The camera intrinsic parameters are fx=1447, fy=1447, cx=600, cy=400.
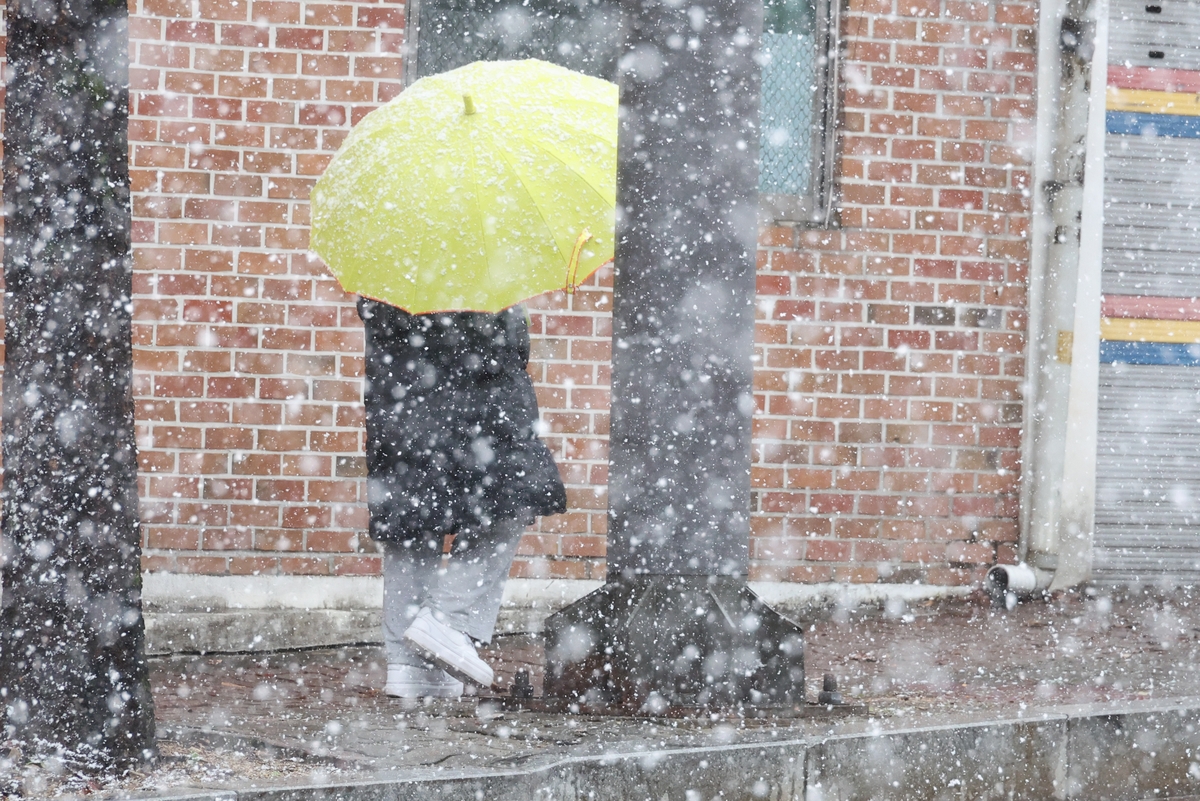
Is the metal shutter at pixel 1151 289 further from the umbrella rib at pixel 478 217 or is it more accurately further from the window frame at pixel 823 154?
the umbrella rib at pixel 478 217

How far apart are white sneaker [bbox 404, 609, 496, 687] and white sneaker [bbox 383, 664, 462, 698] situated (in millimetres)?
145

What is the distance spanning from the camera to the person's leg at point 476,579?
4473 millimetres

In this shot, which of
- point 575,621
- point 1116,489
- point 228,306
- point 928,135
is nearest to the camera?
point 575,621

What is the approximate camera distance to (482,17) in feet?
21.3

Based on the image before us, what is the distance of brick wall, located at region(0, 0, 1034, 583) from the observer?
6137 millimetres

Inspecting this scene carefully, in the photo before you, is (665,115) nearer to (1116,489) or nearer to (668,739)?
(668,739)

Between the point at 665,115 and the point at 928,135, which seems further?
the point at 928,135

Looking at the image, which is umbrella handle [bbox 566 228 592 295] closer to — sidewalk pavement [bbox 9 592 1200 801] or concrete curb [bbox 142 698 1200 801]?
sidewalk pavement [bbox 9 592 1200 801]

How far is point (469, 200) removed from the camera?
4102 millimetres

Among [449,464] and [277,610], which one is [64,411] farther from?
[277,610]

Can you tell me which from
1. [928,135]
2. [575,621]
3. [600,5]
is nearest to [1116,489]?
[928,135]

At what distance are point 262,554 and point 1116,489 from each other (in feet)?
13.4

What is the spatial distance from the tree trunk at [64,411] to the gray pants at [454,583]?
50.8 inches

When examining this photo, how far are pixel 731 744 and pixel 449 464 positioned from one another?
1.50 meters
